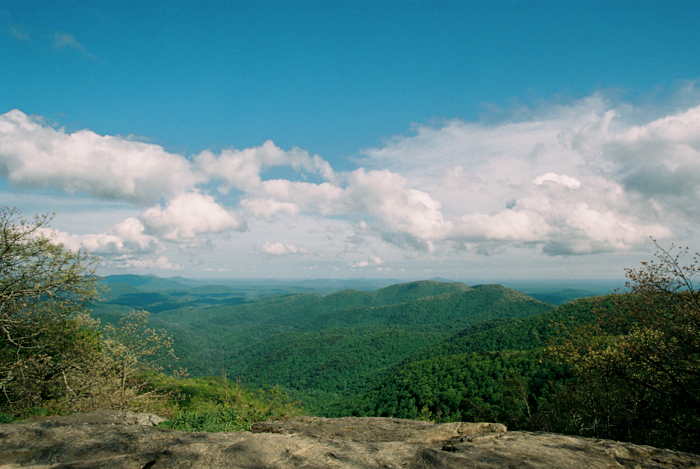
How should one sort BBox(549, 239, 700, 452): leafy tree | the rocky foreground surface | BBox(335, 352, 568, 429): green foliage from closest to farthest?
1. the rocky foreground surface
2. BBox(549, 239, 700, 452): leafy tree
3. BBox(335, 352, 568, 429): green foliage

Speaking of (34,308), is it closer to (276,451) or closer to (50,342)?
(50,342)

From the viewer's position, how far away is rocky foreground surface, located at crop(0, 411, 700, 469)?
8.27 metres

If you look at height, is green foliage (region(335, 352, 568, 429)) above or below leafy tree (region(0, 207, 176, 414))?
below

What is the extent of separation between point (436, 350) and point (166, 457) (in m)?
154

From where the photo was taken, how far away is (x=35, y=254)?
2086cm

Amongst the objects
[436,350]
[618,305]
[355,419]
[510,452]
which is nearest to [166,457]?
[355,419]

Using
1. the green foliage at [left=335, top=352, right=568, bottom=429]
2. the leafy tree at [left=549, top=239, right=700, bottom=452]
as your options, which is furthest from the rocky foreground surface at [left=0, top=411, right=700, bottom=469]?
the green foliage at [left=335, top=352, right=568, bottom=429]

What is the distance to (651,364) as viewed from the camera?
57.4ft

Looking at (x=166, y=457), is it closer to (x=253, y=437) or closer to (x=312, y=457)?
(x=253, y=437)

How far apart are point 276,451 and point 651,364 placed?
22.7 metres

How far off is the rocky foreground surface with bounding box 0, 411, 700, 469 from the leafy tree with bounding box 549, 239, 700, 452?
10527 mm

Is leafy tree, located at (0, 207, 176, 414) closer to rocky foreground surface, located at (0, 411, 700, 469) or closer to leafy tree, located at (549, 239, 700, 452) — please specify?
rocky foreground surface, located at (0, 411, 700, 469)

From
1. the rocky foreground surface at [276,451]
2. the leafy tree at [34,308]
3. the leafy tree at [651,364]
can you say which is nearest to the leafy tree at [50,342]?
the leafy tree at [34,308]

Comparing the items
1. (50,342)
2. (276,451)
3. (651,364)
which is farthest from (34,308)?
(651,364)
